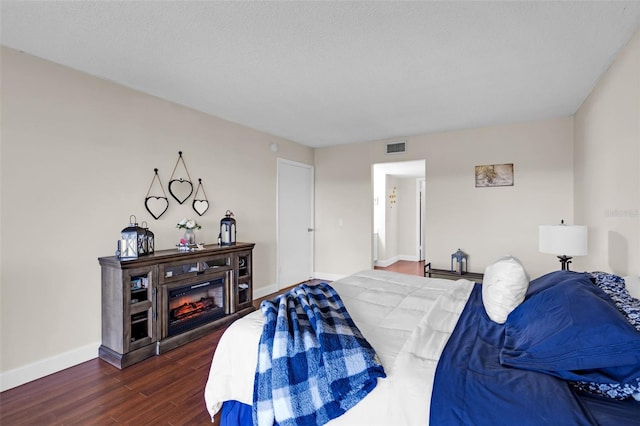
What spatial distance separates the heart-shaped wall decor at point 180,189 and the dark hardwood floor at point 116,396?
1.62m

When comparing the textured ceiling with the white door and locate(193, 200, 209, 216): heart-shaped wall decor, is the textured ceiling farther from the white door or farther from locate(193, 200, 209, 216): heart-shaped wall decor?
the white door

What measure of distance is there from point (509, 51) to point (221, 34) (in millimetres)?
2075

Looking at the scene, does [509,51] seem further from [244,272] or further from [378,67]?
[244,272]

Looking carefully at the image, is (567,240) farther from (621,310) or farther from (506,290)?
(621,310)

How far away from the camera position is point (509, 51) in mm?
2223

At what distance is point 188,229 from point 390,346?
2.53m

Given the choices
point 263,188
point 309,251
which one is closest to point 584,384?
point 263,188

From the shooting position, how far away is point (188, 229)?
3.24 meters

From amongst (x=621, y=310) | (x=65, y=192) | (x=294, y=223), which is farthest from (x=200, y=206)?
(x=621, y=310)

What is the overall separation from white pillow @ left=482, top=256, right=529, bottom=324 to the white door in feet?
11.4

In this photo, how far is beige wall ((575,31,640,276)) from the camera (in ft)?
6.45

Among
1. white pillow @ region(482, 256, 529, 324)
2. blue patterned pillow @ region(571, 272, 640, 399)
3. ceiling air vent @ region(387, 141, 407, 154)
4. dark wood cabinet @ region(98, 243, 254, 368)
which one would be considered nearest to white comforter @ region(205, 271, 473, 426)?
white pillow @ region(482, 256, 529, 324)

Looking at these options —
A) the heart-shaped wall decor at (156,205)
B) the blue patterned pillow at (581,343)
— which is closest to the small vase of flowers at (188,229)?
the heart-shaped wall decor at (156,205)

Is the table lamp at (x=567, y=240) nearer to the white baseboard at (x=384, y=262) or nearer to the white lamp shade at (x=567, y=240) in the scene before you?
the white lamp shade at (x=567, y=240)
